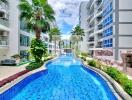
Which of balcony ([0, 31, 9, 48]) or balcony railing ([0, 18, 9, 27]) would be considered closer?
balcony ([0, 31, 9, 48])

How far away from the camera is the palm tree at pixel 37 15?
→ 35406 mm

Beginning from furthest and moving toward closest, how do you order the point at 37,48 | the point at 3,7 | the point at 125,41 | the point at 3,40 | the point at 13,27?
1. the point at 125,41
2. the point at 13,27
3. the point at 3,7
4. the point at 3,40
5. the point at 37,48

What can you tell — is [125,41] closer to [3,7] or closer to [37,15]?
[37,15]

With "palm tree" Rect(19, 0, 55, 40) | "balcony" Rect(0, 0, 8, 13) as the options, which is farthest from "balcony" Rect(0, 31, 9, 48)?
"palm tree" Rect(19, 0, 55, 40)

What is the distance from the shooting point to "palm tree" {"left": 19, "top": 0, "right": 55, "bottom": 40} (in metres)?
35.4

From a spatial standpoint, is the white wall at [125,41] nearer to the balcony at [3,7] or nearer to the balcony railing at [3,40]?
the balcony railing at [3,40]

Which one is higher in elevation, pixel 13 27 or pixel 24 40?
pixel 13 27

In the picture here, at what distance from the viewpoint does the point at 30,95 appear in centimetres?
1703

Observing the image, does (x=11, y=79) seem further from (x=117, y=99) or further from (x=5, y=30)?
(x=5, y=30)

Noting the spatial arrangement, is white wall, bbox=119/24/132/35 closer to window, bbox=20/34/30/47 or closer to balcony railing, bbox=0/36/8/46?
window, bbox=20/34/30/47

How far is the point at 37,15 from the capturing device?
36.2 meters

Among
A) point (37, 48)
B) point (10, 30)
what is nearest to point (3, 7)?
point (10, 30)

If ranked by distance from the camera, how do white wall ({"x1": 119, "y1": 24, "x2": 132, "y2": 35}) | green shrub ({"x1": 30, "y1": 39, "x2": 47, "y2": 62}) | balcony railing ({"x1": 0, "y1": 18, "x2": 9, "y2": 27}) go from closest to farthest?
1. green shrub ({"x1": 30, "y1": 39, "x2": 47, "y2": 62})
2. balcony railing ({"x1": 0, "y1": 18, "x2": 9, "y2": 27})
3. white wall ({"x1": 119, "y1": 24, "x2": 132, "y2": 35})

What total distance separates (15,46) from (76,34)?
5658 centimetres
